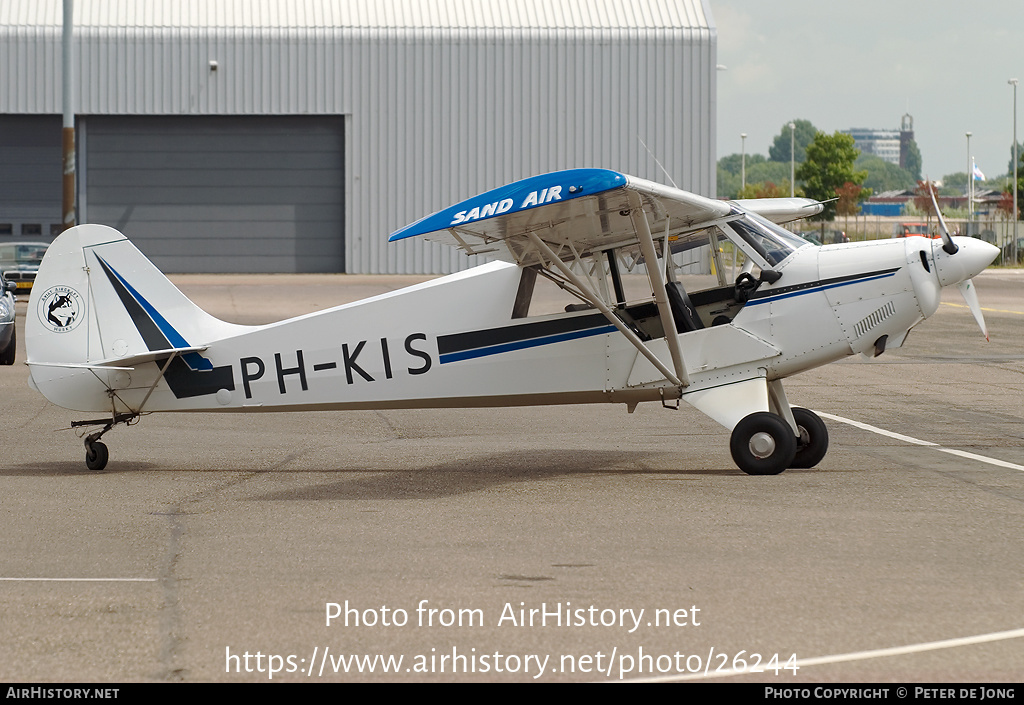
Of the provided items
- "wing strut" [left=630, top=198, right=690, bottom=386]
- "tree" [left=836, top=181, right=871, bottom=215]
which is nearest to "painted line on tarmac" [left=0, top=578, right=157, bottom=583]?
"wing strut" [left=630, top=198, right=690, bottom=386]

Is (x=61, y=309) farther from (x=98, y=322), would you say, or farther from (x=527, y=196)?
(x=527, y=196)

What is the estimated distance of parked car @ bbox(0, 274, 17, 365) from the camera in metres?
19.1

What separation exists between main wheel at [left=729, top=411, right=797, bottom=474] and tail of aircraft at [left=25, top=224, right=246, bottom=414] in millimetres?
4163

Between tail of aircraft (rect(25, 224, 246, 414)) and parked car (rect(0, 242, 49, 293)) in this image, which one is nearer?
tail of aircraft (rect(25, 224, 246, 414))

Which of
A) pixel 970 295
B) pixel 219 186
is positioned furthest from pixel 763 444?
pixel 219 186

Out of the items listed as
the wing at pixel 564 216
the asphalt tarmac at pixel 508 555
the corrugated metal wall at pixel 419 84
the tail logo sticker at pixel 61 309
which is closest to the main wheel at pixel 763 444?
the asphalt tarmac at pixel 508 555

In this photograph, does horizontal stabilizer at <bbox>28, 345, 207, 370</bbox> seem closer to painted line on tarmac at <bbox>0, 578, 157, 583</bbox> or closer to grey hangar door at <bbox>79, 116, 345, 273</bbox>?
painted line on tarmac at <bbox>0, 578, 157, 583</bbox>

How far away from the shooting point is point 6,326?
1925cm

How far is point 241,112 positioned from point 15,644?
43817 millimetres

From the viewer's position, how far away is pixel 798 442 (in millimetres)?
10352

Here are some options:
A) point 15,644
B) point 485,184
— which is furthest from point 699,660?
point 485,184

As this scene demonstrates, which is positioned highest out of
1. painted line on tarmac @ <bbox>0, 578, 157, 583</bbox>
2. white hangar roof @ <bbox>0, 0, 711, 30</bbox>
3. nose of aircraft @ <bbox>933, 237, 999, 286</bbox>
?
white hangar roof @ <bbox>0, 0, 711, 30</bbox>

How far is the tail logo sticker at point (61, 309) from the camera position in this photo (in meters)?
10.2

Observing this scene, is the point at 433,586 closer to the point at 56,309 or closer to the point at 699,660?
the point at 699,660
